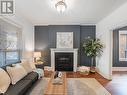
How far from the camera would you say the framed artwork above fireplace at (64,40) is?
8195 millimetres

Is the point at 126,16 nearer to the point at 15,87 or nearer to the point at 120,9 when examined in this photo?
the point at 120,9

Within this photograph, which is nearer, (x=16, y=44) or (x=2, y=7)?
(x=2, y=7)

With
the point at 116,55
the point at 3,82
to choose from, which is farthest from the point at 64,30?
the point at 3,82

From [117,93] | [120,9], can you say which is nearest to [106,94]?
[117,93]

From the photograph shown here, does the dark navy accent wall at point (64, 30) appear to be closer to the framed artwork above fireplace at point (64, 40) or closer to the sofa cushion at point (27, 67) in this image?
the framed artwork above fireplace at point (64, 40)

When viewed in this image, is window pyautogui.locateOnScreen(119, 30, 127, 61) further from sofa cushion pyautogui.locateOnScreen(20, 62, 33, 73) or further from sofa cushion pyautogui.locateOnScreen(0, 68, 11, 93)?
sofa cushion pyautogui.locateOnScreen(0, 68, 11, 93)

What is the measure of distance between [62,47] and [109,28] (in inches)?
113

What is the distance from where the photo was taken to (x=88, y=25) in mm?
8453

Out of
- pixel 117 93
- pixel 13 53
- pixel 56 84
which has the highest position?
pixel 13 53

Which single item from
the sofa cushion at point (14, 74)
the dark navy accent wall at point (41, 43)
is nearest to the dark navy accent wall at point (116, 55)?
the dark navy accent wall at point (41, 43)

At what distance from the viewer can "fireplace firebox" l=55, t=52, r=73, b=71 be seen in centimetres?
815

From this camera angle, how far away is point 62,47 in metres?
8.20

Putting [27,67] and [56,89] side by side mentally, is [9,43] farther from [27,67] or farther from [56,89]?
[56,89]

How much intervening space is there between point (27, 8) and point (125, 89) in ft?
13.3
